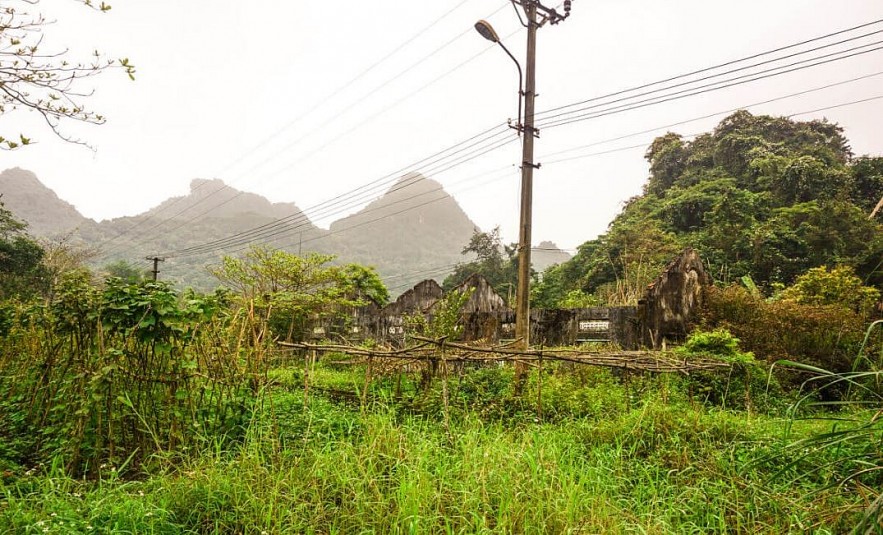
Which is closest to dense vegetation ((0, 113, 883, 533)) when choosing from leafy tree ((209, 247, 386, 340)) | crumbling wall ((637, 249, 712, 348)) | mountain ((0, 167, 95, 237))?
crumbling wall ((637, 249, 712, 348))

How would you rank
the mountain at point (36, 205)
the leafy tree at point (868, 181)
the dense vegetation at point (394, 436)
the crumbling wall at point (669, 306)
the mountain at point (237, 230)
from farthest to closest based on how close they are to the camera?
1. the mountain at point (36, 205)
2. the mountain at point (237, 230)
3. the leafy tree at point (868, 181)
4. the crumbling wall at point (669, 306)
5. the dense vegetation at point (394, 436)

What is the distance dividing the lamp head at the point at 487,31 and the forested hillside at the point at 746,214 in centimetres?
736

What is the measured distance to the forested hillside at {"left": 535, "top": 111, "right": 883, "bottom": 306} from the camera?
17656 mm

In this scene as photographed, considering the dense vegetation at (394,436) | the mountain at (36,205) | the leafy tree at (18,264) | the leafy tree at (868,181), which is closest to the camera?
the dense vegetation at (394,436)

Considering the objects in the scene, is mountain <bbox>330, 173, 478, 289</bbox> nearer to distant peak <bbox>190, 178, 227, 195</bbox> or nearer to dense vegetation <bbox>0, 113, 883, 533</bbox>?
distant peak <bbox>190, 178, 227, 195</bbox>

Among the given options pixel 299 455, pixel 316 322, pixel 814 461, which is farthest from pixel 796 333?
pixel 316 322

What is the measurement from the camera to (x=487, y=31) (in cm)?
897

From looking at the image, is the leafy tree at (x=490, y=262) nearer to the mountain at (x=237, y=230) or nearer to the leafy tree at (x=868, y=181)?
the leafy tree at (x=868, y=181)

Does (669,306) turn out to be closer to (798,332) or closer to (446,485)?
(798,332)

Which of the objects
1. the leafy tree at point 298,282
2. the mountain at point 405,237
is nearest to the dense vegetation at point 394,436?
the leafy tree at point 298,282

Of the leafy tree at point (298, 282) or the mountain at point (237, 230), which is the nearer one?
the leafy tree at point (298, 282)

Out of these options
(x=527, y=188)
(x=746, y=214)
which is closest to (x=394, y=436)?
(x=527, y=188)

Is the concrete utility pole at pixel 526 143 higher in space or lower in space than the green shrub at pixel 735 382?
higher

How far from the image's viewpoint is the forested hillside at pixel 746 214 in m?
17.7
